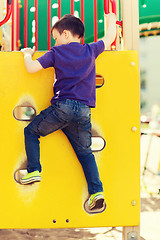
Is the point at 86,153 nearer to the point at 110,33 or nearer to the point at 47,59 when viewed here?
the point at 47,59

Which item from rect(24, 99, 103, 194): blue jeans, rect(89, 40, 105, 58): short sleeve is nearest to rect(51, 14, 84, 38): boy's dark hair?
rect(89, 40, 105, 58): short sleeve

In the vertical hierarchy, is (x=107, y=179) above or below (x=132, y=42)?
below

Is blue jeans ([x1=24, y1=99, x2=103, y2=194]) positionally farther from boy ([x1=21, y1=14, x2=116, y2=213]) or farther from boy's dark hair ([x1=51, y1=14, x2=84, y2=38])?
boy's dark hair ([x1=51, y1=14, x2=84, y2=38])

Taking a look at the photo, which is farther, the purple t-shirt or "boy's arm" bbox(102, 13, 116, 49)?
"boy's arm" bbox(102, 13, 116, 49)

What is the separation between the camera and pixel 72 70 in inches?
56.4

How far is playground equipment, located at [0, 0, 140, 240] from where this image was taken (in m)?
1.50

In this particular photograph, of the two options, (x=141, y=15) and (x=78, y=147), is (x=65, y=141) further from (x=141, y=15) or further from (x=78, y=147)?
(x=141, y=15)

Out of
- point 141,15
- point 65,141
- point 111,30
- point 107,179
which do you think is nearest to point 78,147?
point 65,141

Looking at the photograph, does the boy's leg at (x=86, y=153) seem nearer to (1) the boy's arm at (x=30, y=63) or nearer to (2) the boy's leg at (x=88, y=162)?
(2) the boy's leg at (x=88, y=162)

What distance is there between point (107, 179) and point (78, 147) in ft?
0.80

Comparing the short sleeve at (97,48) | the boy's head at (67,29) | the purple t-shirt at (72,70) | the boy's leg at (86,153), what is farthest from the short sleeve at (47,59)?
the boy's leg at (86,153)

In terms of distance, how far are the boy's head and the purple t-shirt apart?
5 centimetres

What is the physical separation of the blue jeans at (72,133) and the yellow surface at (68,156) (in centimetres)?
6

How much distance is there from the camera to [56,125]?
1432 millimetres
